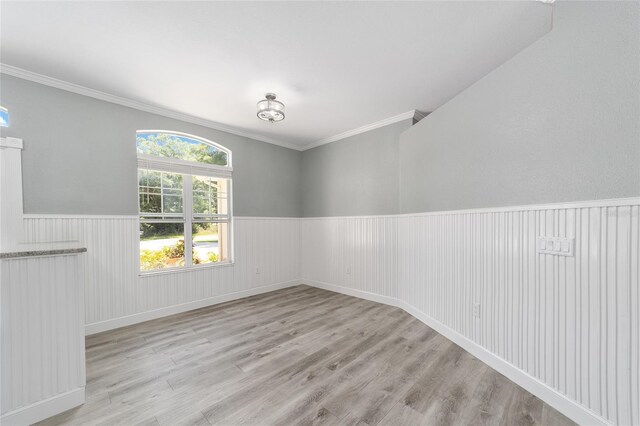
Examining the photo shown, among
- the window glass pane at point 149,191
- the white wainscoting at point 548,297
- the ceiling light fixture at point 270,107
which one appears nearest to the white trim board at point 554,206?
the white wainscoting at point 548,297

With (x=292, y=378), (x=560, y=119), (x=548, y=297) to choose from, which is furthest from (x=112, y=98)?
(x=548, y=297)

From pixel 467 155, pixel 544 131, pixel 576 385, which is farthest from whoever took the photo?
pixel 467 155

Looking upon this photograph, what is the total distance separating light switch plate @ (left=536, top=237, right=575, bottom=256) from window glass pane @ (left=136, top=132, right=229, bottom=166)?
4.25m

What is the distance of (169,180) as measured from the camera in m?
3.59

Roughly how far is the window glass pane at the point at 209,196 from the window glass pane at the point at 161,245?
1.27 feet

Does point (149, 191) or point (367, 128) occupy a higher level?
point (367, 128)

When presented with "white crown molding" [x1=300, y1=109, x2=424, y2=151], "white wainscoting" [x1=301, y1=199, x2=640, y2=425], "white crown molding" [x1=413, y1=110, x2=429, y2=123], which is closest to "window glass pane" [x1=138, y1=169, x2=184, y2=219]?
"white crown molding" [x1=300, y1=109, x2=424, y2=151]

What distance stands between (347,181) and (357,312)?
88.6 inches

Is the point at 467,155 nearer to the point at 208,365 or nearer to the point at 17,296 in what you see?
the point at 208,365

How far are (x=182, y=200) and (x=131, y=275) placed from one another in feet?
3.96

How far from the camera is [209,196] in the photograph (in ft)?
13.2

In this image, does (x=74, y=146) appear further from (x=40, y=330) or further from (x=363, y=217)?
(x=363, y=217)

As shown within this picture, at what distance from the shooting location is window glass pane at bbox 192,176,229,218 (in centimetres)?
388

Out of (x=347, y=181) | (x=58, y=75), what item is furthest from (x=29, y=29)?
(x=347, y=181)
